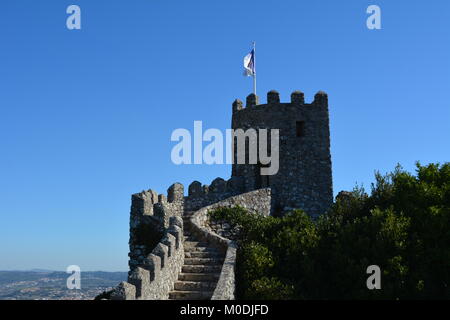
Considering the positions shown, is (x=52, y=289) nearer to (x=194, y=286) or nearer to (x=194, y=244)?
(x=194, y=244)

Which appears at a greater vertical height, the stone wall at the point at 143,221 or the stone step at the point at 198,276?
the stone wall at the point at 143,221

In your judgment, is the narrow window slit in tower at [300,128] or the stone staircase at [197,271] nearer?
the stone staircase at [197,271]

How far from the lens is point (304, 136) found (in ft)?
101

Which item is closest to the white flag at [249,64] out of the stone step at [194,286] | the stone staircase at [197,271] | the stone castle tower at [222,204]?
the stone castle tower at [222,204]

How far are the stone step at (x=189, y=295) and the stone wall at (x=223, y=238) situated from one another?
776 millimetres

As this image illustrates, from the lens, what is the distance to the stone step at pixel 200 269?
18.0 meters

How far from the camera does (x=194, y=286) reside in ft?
56.1

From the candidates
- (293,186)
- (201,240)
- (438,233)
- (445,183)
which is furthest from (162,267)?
(293,186)

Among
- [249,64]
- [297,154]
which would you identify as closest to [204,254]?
[297,154]

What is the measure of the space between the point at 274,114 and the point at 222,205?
351 inches

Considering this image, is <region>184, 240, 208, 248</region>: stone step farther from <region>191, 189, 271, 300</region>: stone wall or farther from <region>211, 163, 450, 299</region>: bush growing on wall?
<region>211, 163, 450, 299</region>: bush growing on wall

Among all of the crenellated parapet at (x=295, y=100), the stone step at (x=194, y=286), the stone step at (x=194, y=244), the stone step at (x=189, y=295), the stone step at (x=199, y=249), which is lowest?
the stone step at (x=189, y=295)

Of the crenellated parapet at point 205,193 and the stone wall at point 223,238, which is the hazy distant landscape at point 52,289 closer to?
the stone wall at point 223,238
